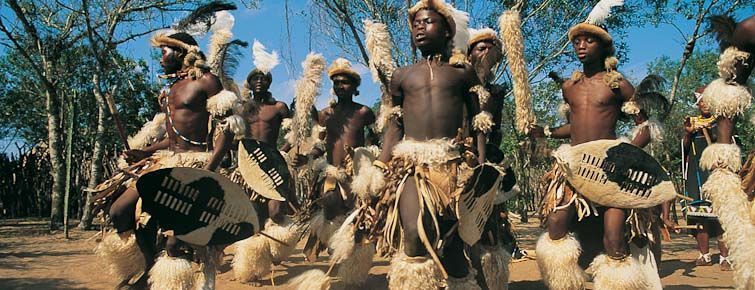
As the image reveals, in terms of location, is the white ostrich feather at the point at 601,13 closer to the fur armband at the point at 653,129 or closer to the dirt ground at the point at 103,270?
the fur armband at the point at 653,129

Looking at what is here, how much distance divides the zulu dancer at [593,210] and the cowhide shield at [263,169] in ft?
6.46

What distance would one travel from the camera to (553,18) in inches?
375

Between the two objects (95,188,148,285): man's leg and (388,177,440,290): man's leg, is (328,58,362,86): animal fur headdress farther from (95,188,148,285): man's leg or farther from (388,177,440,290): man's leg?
(388,177,440,290): man's leg

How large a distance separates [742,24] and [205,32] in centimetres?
373

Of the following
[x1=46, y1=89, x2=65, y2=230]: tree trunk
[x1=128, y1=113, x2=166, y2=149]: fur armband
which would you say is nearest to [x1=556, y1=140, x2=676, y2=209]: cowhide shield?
[x1=128, y1=113, x2=166, y2=149]: fur armband

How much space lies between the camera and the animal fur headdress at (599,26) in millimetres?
3938

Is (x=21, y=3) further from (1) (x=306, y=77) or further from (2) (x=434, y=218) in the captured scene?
(2) (x=434, y=218)

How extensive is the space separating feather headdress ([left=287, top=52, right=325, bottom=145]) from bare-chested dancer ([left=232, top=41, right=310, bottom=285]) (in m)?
0.31

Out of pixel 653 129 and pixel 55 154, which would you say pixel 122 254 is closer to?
pixel 653 129

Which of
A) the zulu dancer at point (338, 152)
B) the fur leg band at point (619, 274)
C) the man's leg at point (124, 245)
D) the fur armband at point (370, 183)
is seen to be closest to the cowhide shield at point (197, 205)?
the man's leg at point (124, 245)

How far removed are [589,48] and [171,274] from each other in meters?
2.98

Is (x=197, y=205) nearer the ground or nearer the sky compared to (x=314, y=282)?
nearer the sky

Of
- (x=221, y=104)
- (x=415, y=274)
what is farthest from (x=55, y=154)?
(x=415, y=274)

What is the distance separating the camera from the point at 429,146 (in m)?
3.22
